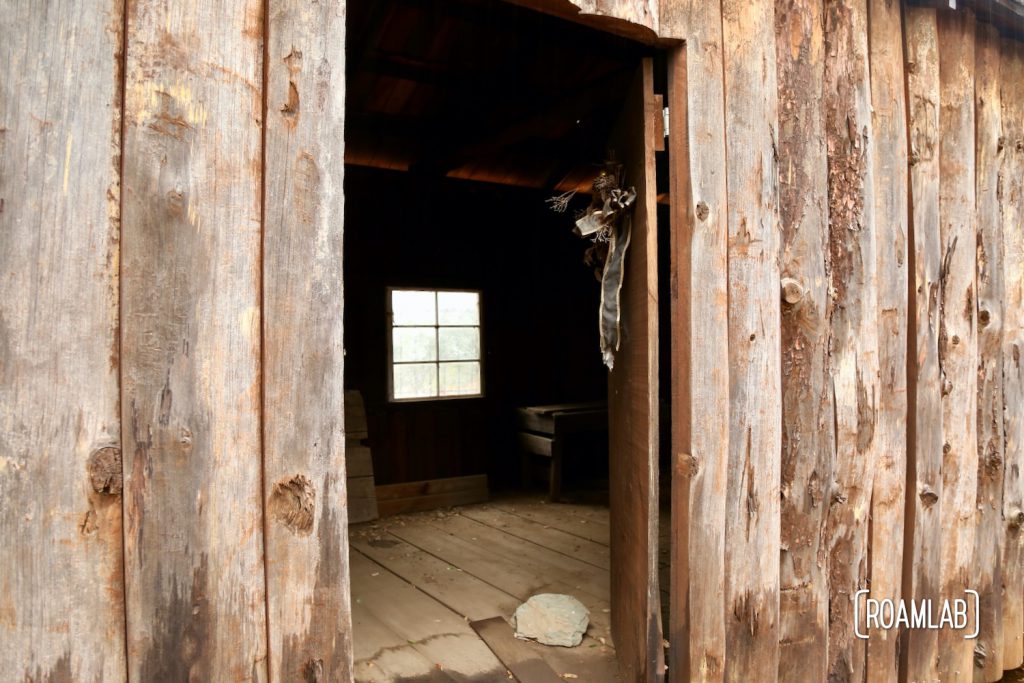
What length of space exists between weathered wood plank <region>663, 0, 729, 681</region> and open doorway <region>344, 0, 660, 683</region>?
0.40 ft

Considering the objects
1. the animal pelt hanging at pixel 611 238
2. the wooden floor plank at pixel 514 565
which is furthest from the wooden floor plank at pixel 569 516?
the animal pelt hanging at pixel 611 238

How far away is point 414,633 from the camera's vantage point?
3209 millimetres

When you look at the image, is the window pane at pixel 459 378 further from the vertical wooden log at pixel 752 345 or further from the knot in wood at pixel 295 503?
the knot in wood at pixel 295 503

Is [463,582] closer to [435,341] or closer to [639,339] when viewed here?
[639,339]

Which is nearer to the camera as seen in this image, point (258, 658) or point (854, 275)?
point (258, 658)

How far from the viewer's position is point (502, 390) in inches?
272

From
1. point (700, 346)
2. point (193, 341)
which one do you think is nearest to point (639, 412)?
point (700, 346)

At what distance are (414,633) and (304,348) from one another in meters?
2.06

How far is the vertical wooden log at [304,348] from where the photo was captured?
1647 mm

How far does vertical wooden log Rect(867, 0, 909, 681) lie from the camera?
2.66 meters

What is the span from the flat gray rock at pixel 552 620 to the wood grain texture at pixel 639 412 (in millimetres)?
233

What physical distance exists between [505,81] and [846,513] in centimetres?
400

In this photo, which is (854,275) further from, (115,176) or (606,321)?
(115,176)

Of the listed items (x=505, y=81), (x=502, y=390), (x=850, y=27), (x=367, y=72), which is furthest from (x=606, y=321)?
(x=502, y=390)
